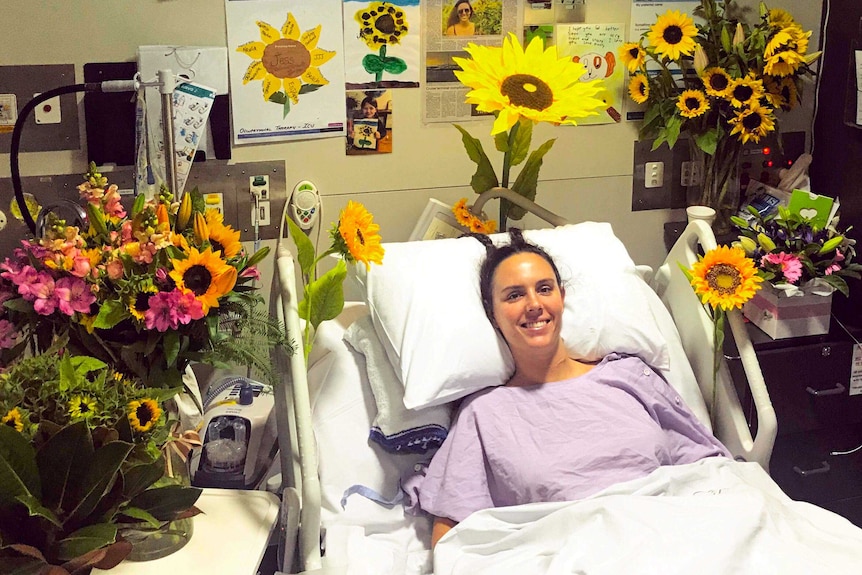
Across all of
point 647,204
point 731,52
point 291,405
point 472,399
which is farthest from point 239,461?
point 731,52

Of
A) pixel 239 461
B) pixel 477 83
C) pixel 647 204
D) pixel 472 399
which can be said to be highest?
pixel 477 83

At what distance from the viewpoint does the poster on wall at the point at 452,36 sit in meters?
2.34

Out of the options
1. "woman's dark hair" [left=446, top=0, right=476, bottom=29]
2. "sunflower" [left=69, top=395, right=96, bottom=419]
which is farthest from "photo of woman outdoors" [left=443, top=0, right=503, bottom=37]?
"sunflower" [left=69, top=395, right=96, bottom=419]

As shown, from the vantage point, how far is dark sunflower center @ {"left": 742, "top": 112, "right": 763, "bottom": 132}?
96.4 inches

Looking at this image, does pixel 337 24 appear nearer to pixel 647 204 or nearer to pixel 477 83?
pixel 477 83

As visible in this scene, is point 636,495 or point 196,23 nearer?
point 636,495

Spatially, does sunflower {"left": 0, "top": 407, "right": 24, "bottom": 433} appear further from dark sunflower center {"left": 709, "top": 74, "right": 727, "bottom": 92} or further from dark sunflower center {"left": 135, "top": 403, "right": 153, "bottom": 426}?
dark sunflower center {"left": 709, "top": 74, "right": 727, "bottom": 92}

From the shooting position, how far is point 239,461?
6.40 feet

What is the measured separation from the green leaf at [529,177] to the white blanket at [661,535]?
847mm

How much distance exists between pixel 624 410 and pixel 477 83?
0.80 meters

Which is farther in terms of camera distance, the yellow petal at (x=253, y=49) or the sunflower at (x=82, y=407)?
the yellow petal at (x=253, y=49)

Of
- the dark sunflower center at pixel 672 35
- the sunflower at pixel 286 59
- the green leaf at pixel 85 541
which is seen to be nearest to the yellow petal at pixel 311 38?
the sunflower at pixel 286 59

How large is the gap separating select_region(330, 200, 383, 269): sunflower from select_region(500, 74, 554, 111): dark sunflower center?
0.52 m

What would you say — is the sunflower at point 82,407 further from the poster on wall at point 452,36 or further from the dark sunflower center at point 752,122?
the dark sunflower center at point 752,122
